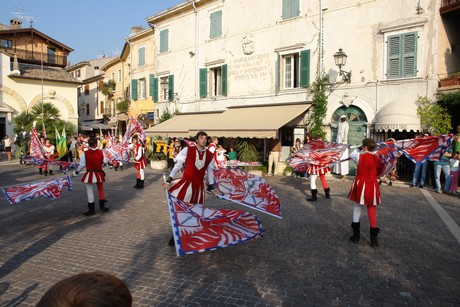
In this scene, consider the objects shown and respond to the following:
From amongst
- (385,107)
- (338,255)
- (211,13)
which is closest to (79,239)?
(338,255)

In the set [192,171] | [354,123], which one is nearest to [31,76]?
[354,123]

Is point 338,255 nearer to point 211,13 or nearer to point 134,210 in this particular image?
point 134,210

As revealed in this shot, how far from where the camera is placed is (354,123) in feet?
51.1

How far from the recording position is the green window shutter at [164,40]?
954 inches

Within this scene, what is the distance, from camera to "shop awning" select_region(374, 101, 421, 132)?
Result: 13.3 meters

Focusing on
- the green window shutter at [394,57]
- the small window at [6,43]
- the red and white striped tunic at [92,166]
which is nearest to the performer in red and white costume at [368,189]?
the red and white striped tunic at [92,166]

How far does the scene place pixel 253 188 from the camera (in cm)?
690

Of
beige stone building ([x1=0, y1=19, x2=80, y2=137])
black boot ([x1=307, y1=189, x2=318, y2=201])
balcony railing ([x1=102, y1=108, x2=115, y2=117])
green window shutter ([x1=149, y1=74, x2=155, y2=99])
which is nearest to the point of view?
black boot ([x1=307, y1=189, x2=318, y2=201])

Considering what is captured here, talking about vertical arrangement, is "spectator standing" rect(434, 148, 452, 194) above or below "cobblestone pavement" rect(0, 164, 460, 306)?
above

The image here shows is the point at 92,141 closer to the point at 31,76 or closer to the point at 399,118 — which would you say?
the point at 399,118

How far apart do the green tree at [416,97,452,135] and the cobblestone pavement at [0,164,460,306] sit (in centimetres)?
481

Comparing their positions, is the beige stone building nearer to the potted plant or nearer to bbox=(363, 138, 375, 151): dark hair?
the potted plant

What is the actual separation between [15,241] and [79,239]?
1.18 meters

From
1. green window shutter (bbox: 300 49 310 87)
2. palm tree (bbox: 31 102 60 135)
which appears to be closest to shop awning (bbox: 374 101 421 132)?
green window shutter (bbox: 300 49 310 87)
